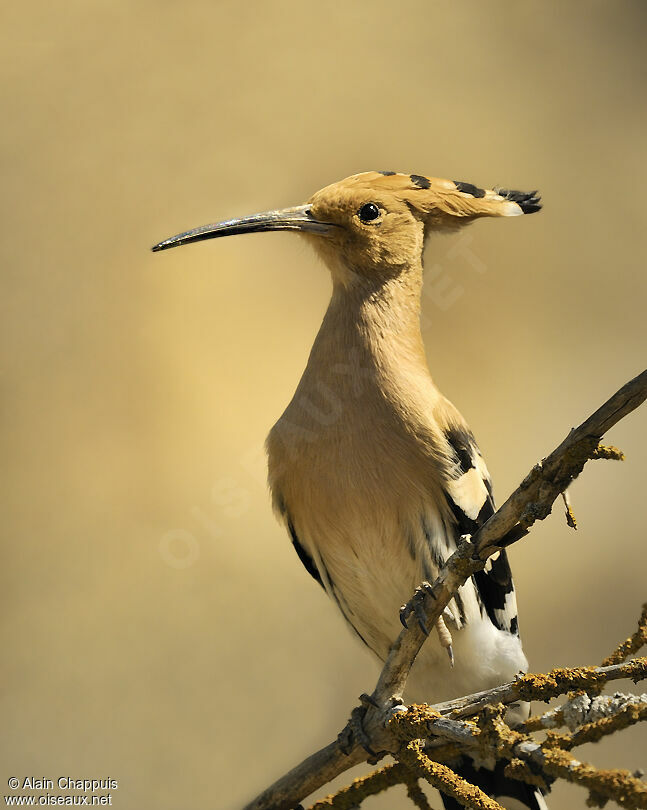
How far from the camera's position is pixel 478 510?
1.24 m

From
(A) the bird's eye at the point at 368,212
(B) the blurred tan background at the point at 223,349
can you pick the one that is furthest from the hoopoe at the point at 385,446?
(B) the blurred tan background at the point at 223,349

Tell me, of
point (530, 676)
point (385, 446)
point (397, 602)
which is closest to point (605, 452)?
point (530, 676)

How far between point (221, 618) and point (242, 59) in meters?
1.61

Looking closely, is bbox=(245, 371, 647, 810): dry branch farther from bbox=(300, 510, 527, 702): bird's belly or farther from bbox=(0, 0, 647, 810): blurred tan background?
bbox=(0, 0, 647, 810): blurred tan background

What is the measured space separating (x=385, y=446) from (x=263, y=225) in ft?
1.07

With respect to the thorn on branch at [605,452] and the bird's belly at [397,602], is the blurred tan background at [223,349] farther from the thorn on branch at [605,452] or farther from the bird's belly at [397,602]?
the thorn on branch at [605,452]

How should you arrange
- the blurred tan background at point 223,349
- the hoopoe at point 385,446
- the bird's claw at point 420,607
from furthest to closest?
the blurred tan background at point 223,349 < the hoopoe at point 385,446 < the bird's claw at point 420,607

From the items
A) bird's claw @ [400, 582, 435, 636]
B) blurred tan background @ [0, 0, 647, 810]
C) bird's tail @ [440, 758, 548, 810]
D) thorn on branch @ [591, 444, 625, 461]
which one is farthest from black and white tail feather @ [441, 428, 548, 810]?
blurred tan background @ [0, 0, 647, 810]

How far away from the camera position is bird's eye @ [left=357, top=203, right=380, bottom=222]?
1.25 metres

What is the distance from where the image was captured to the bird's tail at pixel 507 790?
4.26 ft

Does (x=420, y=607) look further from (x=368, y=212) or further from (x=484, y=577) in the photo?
(x=368, y=212)

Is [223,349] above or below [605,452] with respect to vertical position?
above

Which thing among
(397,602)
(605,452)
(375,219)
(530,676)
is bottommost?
(530,676)

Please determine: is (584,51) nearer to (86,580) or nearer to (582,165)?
(582,165)
